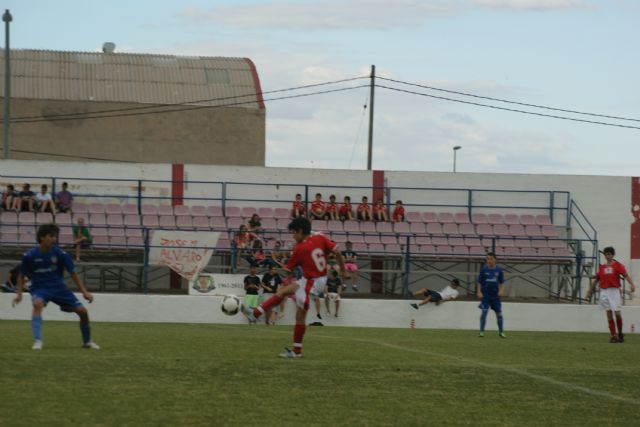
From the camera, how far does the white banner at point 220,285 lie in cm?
3008

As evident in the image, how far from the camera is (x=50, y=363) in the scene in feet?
40.7

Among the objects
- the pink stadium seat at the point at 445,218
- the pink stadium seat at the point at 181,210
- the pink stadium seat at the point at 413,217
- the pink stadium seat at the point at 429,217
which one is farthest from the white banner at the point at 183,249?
the pink stadium seat at the point at 445,218

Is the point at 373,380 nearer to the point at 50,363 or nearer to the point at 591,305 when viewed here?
the point at 50,363

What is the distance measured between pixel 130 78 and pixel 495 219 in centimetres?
2832

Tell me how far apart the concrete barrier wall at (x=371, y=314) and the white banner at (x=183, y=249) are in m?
1.82

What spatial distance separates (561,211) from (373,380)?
2605 cm

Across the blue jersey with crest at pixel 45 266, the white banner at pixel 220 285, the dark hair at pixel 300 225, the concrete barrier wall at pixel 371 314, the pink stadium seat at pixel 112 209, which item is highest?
the pink stadium seat at pixel 112 209

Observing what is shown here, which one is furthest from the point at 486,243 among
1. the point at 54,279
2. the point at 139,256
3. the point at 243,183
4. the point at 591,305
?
the point at 54,279

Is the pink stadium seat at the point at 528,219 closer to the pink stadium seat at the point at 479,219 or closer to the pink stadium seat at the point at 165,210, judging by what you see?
the pink stadium seat at the point at 479,219

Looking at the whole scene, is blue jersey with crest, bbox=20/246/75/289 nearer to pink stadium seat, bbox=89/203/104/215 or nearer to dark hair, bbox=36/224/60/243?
dark hair, bbox=36/224/60/243

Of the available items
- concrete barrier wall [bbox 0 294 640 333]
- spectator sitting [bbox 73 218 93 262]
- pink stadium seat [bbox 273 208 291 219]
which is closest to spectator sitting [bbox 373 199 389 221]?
pink stadium seat [bbox 273 208 291 219]

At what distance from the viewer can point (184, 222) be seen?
34.2 metres

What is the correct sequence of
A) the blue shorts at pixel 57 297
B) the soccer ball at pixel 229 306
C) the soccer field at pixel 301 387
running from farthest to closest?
the soccer ball at pixel 229 306 → the blue shorts at pixel 57 297 → the soccer field at pixel 301 387

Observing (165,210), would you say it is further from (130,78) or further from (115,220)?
(130,78)
